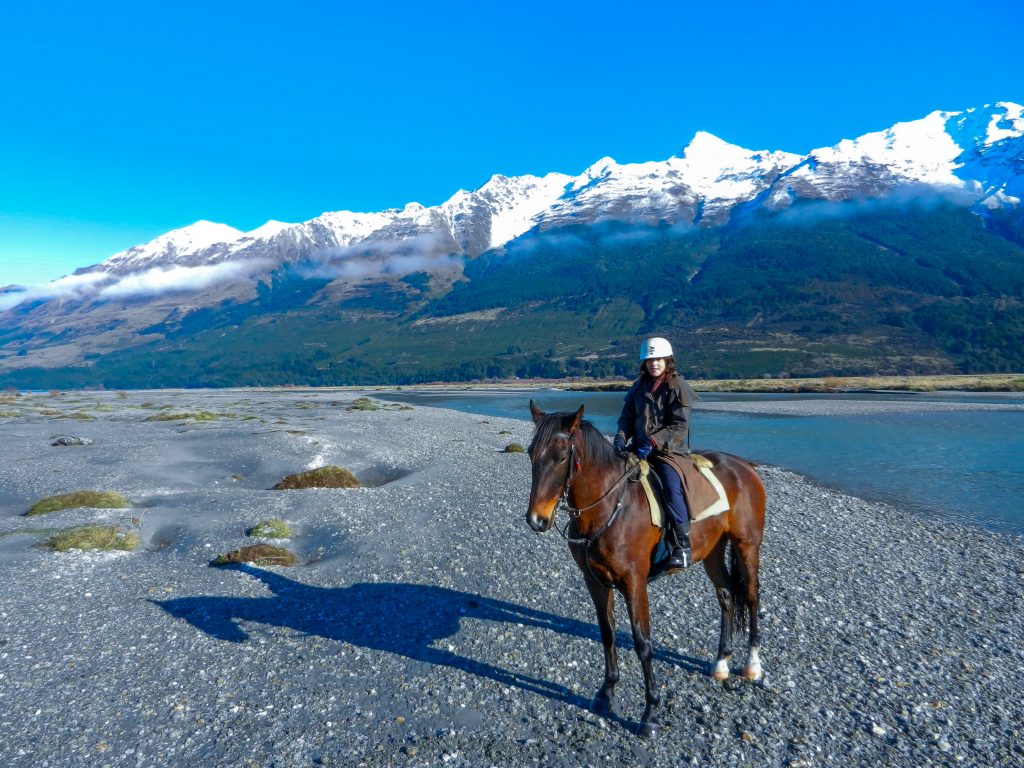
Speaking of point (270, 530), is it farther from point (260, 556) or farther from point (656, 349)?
point (656, 349)

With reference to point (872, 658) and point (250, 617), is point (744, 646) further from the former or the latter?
point (250, 617)

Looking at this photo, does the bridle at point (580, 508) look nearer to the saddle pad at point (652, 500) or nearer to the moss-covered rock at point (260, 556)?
the saddle pad at point (652, 500)

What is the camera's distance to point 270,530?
635 inches

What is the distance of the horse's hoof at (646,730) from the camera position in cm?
702

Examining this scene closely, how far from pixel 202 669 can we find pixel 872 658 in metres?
10.4

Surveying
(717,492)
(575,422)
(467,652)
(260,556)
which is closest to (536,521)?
(575,422)

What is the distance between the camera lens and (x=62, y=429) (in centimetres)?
4497

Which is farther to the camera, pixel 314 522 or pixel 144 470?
pixel 144 470

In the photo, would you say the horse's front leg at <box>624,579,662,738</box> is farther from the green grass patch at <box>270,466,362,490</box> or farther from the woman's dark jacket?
A: the green grass patch at <box>270,466,362,490</box>

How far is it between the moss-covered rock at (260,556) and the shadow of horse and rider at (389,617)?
1288mm

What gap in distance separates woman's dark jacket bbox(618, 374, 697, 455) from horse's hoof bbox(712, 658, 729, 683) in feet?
10.4

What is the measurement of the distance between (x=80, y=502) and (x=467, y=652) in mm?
16936

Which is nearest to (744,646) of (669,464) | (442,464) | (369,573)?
A: (669,464)

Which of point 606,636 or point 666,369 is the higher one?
point 666,369
